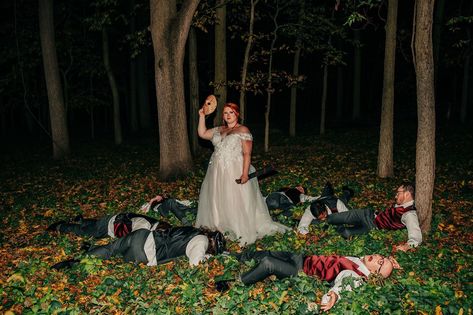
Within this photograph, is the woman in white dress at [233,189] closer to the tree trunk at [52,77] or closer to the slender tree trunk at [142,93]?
the tree trunk at [52,77]

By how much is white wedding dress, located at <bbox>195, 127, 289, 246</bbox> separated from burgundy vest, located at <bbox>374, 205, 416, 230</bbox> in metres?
1.74

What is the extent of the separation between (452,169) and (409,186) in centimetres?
660

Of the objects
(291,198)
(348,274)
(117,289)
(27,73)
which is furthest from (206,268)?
(27,73)

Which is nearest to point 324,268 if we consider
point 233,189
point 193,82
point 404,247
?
point 404,247

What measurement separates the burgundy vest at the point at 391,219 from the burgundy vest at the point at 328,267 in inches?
80.4

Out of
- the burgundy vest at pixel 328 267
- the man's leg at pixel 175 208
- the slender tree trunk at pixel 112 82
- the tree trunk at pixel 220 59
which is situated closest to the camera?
the burgundy vest at pixel 328 267

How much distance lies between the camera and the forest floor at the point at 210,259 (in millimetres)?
4598

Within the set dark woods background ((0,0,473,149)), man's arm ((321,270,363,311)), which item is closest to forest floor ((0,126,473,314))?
man's arm ((321,270,363,311))

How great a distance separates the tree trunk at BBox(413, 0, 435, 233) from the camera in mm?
6078

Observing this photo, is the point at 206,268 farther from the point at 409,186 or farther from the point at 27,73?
the point at 27,73

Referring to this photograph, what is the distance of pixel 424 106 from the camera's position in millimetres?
6250

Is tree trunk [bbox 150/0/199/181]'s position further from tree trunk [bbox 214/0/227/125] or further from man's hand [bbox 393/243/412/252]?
man's hand [bbox 393/243/412/252]

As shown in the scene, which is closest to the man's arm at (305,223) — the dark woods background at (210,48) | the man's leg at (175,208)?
the man's leg at (175,208)

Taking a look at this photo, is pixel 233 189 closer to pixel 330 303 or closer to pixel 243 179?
pixel 243 179
